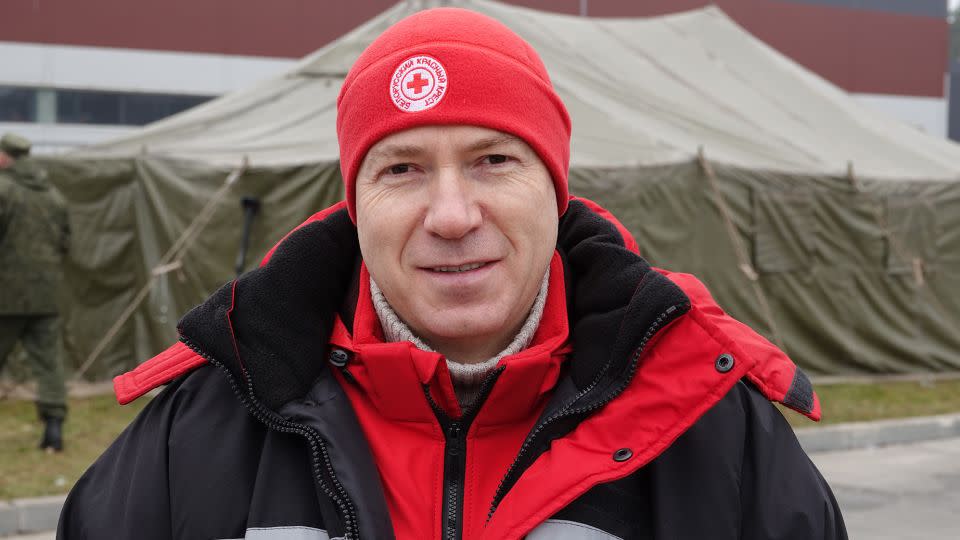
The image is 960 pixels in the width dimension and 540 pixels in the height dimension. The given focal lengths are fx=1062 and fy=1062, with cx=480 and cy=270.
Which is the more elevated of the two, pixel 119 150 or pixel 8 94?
pixel 119 150

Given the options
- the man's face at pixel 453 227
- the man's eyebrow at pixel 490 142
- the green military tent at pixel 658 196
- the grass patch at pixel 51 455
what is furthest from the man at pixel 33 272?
the man's eyebrow at pixel 490 142

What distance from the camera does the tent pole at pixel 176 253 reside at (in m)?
9.45

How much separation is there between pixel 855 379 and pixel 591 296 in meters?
9.95

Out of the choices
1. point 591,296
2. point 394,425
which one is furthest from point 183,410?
point 591,296

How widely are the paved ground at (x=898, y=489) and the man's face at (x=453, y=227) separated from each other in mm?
4730

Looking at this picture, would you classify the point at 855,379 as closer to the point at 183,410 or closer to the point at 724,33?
the point at 724,33

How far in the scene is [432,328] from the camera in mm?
1722

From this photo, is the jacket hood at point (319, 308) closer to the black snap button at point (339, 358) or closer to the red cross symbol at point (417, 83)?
the black snap button at point (339, 358)

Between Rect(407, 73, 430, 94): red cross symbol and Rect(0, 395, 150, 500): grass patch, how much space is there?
5.11 m

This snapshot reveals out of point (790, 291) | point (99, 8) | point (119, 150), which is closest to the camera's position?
point (119, 150)

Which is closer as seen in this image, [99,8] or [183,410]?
[183,410]

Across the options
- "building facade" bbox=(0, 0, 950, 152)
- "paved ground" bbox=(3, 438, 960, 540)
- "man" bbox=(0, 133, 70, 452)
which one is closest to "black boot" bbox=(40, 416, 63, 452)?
"man" bbox=(0, 133, 70, 452)

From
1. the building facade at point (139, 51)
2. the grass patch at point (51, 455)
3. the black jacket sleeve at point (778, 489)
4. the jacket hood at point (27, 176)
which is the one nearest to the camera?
the black jacket sleeve at point (778, 489)

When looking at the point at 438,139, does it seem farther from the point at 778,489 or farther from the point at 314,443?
the point at 778,489
